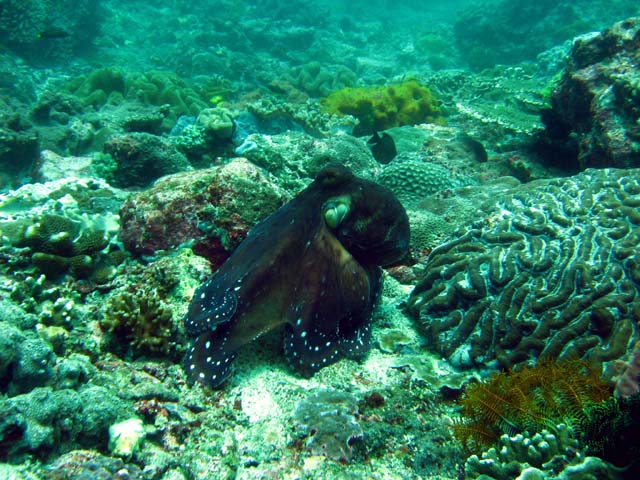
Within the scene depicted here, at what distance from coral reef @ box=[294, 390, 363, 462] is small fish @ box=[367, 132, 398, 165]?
6272 mm

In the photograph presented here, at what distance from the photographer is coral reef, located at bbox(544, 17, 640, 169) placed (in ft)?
20.0

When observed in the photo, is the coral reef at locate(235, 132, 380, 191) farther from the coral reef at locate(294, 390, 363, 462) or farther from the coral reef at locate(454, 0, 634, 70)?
the coral reef at locate(454, 0, 634, 70)

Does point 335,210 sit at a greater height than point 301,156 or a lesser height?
greater

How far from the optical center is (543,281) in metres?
3.90

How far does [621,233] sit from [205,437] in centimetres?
455

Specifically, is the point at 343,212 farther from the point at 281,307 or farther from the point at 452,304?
the point at 452,304

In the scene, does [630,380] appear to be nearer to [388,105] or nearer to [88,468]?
[88,468]

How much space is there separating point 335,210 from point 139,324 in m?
2.08

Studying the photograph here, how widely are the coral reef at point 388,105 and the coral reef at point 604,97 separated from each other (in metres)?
4.93

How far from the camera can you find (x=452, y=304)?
13.6ft

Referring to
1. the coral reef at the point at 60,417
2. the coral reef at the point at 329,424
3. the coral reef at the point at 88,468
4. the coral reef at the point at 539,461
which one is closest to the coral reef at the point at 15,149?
the coral reef at the point at 60,417

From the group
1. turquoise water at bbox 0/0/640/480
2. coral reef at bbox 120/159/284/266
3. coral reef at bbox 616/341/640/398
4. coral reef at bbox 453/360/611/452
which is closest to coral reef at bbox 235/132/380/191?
turquoise water at bbox 0/0/640/480

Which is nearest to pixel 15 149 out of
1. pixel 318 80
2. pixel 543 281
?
pixel 543 281

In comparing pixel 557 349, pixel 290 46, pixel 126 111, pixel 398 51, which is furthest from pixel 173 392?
pixel 398 51
